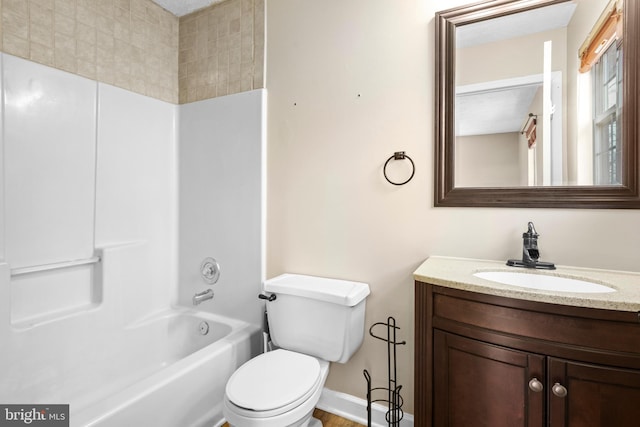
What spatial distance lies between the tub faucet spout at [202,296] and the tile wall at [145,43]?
131cm

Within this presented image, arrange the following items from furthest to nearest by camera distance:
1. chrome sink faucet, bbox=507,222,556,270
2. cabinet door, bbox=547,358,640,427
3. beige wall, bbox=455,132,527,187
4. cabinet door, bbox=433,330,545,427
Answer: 1. beige wall, bbox=455,132,527,187
2. chrome sink faucet, bbox=507,222,556,270
3. cabinet door, bbox=433,330,545,427
4. cabinet door, bbox=547,358,640,427

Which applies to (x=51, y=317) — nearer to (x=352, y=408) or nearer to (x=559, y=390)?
(x=352, y=408)

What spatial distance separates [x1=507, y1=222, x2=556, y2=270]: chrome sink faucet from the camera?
1.24m

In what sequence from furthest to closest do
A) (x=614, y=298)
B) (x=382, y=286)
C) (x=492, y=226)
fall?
(x=382, y=286)
(x=492, y=226)
(x=614, y=298)

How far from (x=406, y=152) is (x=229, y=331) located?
1467 millimetres

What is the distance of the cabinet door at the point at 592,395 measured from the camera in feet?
2.79

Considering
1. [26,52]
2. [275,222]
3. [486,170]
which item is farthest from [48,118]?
[486,170]

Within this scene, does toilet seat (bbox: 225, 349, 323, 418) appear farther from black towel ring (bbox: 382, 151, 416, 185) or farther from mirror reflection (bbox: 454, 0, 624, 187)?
mirror reflection (bbox: 454, 0, 624, 187)

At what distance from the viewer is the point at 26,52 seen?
5.09 feet

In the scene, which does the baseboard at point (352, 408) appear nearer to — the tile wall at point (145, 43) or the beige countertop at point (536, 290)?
the beige countertop at point (536, 290)

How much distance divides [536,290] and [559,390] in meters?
0.29

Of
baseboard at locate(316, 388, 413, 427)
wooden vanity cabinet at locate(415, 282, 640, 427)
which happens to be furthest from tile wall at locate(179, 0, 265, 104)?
baseboard at locate(316, 388, 413, 427)

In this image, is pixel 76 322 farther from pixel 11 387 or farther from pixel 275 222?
pixel 275 222

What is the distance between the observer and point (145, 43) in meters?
2.08
